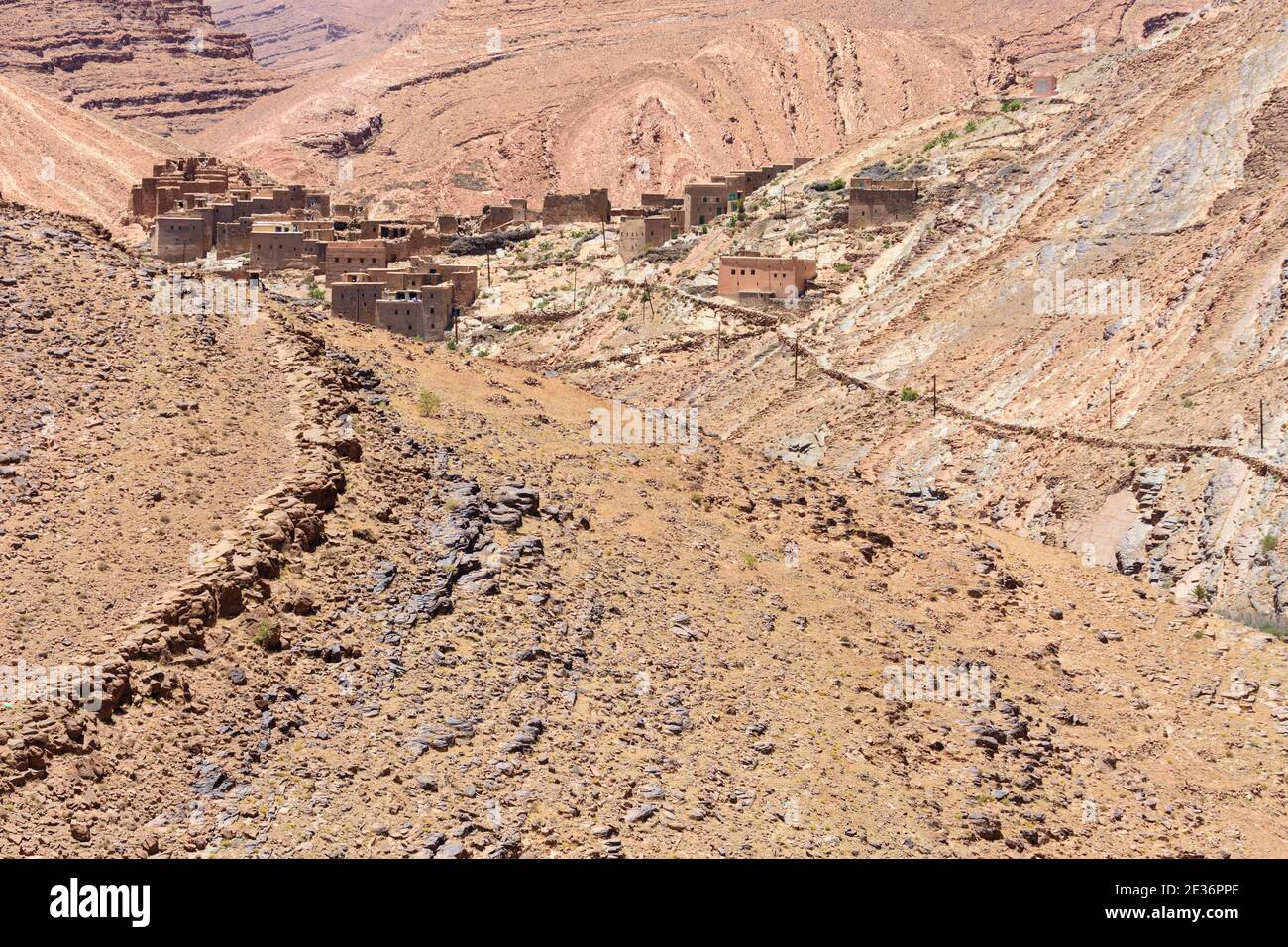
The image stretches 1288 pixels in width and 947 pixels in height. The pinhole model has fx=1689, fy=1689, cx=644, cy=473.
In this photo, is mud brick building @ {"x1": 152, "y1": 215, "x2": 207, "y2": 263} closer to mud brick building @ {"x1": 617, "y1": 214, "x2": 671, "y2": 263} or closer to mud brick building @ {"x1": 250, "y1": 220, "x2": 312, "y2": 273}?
mud brick building @ {"x1": 250, "y1": 220, "x2": 312, "y2": 273}

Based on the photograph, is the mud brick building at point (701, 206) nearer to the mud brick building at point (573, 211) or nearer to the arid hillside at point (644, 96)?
the mud brick building at point (573, 211)

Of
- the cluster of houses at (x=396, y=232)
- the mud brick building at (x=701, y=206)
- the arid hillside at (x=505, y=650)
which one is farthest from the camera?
the mud brick building at (x=701, y=206)

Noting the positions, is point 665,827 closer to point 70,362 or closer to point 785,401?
point 70,362

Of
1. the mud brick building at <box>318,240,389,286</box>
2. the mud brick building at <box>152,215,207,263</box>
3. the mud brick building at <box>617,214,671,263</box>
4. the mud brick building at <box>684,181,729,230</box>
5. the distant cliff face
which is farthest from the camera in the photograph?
the distant cliff face

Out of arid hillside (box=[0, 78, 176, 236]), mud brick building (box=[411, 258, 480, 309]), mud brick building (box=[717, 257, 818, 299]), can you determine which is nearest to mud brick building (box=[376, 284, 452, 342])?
Result: mud brick building (box=[411, 258, 480, 309])

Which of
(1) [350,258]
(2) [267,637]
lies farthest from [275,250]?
(2) [267,637]

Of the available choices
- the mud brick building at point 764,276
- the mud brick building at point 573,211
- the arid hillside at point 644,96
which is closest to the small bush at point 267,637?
the mud brick building at point 764,276

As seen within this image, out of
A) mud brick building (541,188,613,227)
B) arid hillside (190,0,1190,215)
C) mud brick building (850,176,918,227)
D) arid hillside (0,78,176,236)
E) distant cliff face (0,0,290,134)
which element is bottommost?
mud brick building (850,176,918,227)
